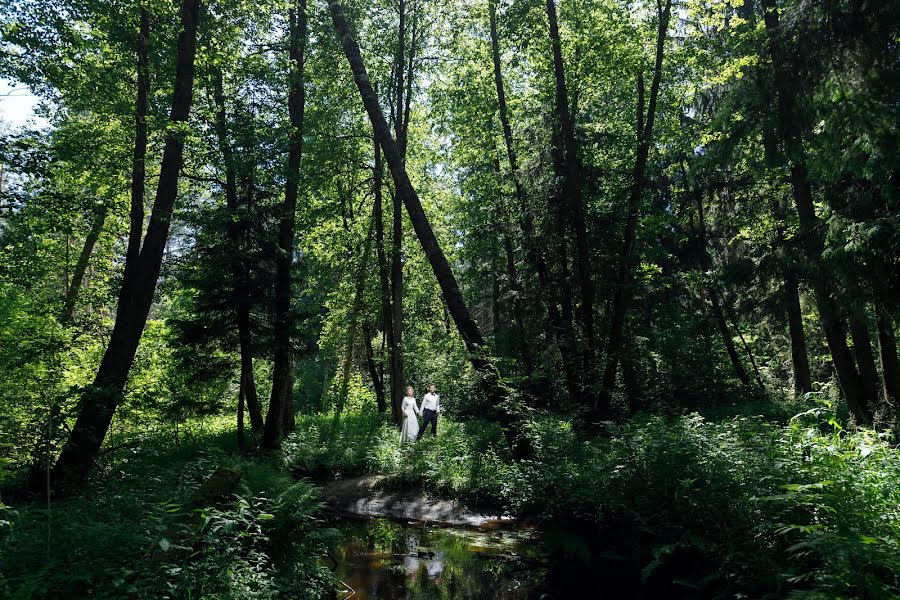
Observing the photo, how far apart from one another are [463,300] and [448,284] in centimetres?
244

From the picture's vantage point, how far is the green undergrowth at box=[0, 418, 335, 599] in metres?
4.12

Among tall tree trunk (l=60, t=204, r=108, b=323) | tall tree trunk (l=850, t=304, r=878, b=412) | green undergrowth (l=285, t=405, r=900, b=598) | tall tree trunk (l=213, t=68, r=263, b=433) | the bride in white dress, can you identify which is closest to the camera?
green undergrowth (l=285, t=405, r=900, b=598)

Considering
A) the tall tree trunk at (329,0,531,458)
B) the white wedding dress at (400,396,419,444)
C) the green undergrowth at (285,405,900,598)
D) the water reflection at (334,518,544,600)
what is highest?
the tall tree trunk at (329,0,531,458)

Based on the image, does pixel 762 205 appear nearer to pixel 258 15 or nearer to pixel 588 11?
pixel 588 11

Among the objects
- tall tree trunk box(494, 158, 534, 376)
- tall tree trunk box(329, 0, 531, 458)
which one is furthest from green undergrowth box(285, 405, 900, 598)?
tall tree trunk box(494, 158, 534, 376)

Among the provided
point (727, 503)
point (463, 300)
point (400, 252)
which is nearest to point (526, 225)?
point (400, 252)

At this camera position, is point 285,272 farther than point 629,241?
Yes

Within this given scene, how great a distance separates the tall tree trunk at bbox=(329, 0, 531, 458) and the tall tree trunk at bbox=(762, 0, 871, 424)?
512cm

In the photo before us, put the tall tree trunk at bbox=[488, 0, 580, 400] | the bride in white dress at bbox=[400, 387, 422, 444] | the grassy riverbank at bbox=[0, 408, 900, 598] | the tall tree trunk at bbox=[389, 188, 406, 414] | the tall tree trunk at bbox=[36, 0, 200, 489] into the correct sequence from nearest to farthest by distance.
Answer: the grassy riverbank at bbox=[0, 408, 900, 598] → the tall tree trunk at bbox=[36, 0, 200, 489] → the tall tree trunk at bbox=[488, 0, 580, 400] → the bride in white dress at bbox=[400, 387, 422, 444] → the tall tree trunk at bbox=[389, 188, 406, 414]

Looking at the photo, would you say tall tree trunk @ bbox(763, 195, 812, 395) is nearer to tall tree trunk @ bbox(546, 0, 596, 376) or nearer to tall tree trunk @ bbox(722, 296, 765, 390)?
tall tree trunk @ bbox(722, 296, 765, 390)

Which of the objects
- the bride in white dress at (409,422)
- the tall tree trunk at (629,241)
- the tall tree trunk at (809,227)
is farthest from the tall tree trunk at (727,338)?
the bride in white dress at (409,422)

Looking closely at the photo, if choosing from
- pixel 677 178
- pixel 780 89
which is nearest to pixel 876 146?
pixel 780 89

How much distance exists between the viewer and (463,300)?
12281 mm

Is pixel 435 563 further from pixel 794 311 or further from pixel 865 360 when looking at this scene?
pixel 794 311
